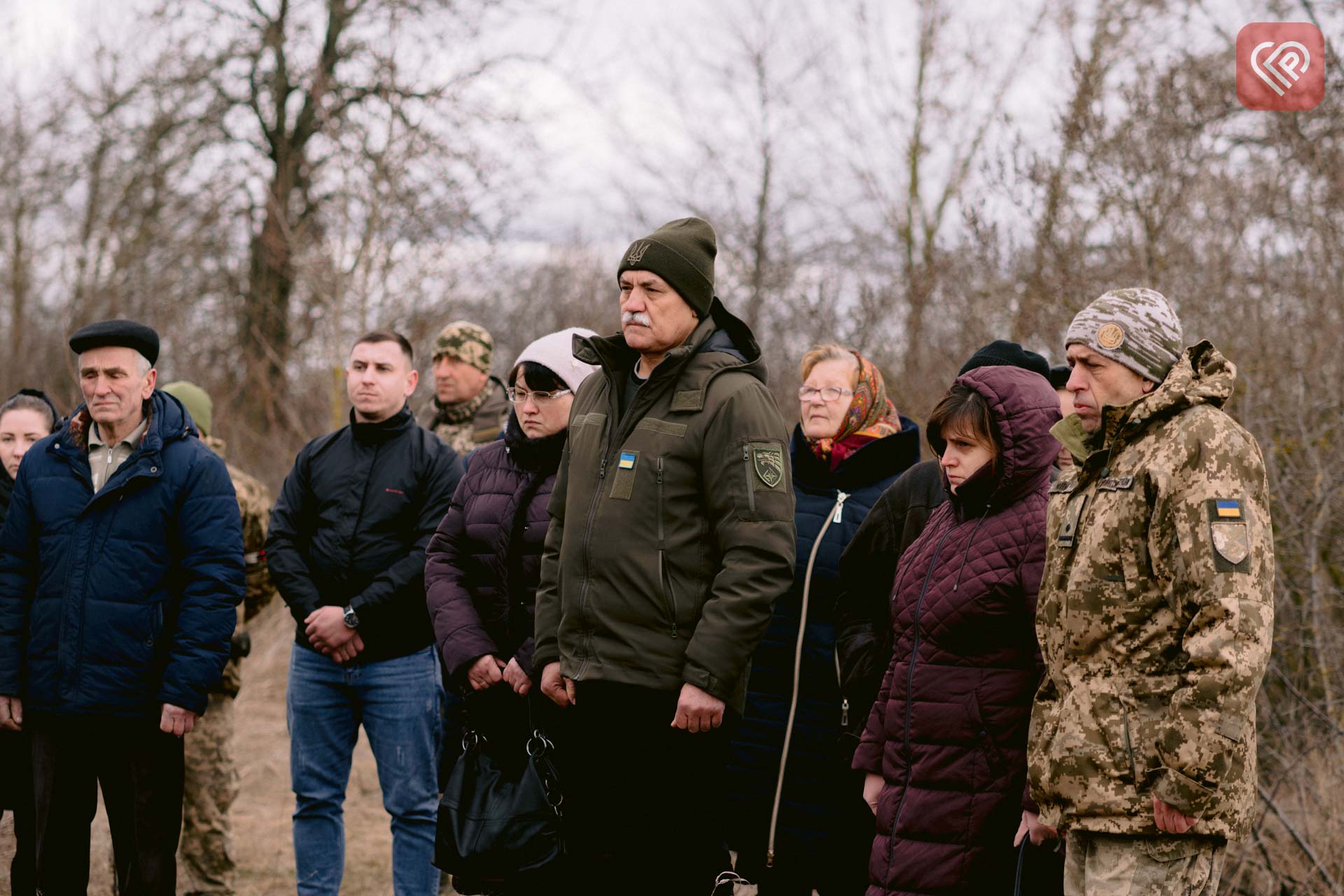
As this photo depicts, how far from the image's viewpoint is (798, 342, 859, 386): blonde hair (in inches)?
186

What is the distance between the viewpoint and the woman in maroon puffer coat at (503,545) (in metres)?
4.29

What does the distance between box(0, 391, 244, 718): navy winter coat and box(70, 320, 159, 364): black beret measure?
0.26 meters

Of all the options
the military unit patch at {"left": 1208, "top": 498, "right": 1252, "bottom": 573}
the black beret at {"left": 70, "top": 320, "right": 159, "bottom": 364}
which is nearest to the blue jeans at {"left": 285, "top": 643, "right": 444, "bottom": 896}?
the black beret at {"left": 70, "top": 320, "right": 159, "bottom": 364}

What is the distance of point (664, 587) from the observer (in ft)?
11.6

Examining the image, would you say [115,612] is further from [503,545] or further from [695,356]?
[695,356]

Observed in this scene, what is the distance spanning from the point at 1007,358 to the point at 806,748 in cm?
144

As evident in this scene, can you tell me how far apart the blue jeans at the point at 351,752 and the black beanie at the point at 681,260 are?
2019mm

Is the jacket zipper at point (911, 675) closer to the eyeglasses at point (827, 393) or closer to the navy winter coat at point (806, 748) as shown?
the navy winter coat at point (806, 748)

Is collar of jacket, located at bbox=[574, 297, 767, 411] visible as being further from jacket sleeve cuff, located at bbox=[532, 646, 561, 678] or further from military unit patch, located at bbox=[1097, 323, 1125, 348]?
military unit patch, located at bbox=[1097, 323, 1125, 348]

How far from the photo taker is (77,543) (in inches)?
177

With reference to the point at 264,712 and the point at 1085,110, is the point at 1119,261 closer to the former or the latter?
the point at 1085,110

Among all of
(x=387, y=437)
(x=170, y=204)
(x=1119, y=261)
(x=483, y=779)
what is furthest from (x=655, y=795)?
(x=170, y=204)

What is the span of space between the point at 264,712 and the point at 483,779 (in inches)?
266

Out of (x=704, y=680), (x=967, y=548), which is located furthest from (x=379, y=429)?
(x=967, y=548)
